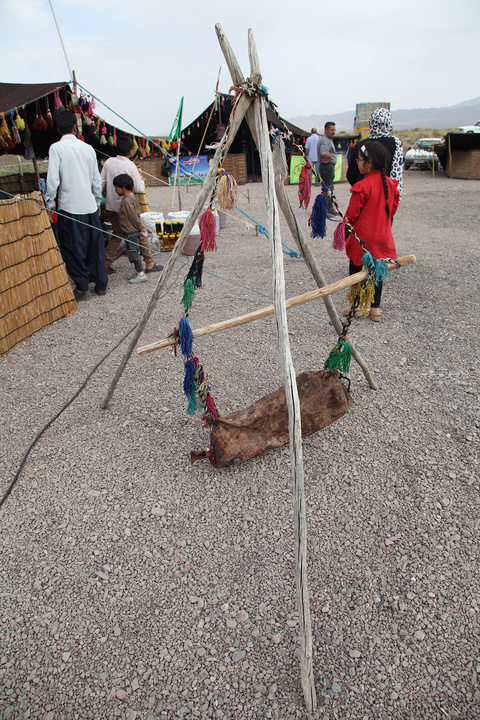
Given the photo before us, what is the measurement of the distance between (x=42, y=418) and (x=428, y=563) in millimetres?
2417

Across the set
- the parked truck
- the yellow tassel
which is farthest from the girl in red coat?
the parked truck

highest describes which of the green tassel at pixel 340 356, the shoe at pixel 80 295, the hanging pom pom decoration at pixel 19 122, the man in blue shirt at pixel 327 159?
the hanging pom pom decoration at pixel 19 122

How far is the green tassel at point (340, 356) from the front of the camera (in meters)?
2.46

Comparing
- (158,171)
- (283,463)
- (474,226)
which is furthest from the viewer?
(158,171)

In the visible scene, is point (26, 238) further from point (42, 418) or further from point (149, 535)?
point (149, 535)

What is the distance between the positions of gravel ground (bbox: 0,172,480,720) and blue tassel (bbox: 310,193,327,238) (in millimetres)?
1075

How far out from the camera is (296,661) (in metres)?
1.56

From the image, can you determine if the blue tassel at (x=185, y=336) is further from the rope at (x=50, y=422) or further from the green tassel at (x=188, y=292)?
the rope at (x=50, y=422)

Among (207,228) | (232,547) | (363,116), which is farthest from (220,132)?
(232,547)

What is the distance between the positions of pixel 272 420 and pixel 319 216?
4.22 ft

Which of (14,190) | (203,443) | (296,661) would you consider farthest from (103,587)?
(14,190)

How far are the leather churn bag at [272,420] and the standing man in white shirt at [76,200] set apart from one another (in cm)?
271

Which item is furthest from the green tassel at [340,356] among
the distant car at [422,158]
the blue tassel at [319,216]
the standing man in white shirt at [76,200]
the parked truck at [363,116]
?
the distant car at [422,158]

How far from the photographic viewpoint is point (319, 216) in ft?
8.76
